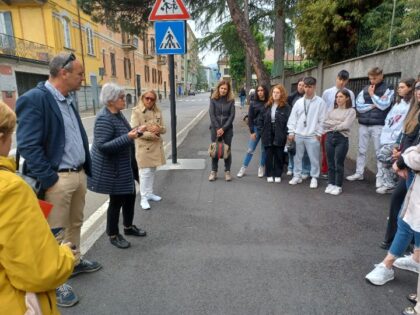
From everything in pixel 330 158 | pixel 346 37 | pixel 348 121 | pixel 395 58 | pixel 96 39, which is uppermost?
pixel 96 39

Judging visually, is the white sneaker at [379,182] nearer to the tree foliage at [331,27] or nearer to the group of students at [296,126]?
the group of students at [296,126]

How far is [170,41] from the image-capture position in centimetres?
661

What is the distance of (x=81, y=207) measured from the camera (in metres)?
3.04

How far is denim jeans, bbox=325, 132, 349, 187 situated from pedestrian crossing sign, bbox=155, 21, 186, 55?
3241mm

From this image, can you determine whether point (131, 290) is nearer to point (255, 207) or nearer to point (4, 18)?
point (255, 207)

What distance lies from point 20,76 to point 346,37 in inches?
796

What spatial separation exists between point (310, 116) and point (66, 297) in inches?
172

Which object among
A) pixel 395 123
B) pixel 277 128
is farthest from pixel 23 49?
pixel 395 123

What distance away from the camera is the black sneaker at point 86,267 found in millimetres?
Result: 3154

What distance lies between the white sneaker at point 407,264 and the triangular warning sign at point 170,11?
533cm

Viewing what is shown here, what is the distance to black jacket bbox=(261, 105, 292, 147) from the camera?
5.90m

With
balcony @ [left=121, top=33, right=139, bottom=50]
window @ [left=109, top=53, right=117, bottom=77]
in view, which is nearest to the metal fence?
window @ [left=109, top=53, right=117, bottom=77]

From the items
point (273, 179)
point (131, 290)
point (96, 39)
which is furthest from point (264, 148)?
point (96, 39)

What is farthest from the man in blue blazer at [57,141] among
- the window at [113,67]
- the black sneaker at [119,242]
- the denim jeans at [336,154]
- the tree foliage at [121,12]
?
the window at [113,67]
